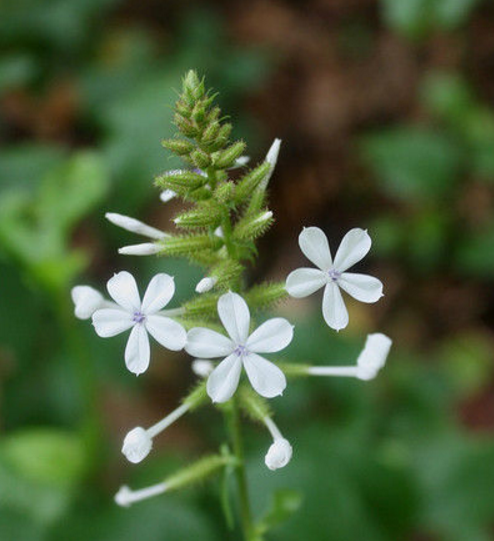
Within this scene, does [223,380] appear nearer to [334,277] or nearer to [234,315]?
[234,315]

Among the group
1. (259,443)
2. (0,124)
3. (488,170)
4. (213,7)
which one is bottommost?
(259,443)

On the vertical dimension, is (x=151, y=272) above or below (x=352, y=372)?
A: above

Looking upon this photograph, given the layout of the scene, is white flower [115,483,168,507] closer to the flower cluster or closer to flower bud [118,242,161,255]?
the flower cluster

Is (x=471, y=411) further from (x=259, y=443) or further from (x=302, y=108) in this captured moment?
(x=302, y=108)

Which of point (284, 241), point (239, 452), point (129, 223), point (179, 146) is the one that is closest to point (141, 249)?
point (129, 223)

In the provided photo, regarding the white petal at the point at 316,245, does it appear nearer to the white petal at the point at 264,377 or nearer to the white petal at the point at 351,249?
the white petal at the point at 351,249

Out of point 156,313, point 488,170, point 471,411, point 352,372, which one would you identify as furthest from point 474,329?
point 156,313

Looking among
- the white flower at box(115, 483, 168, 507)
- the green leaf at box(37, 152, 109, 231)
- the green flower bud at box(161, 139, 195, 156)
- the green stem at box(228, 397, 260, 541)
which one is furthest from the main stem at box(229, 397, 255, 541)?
the green leaf at box(37, 152, 109, 231)

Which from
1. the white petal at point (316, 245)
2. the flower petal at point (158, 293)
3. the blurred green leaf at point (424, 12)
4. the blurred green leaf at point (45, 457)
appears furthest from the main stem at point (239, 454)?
the blurred green leaf at point (424, 12)
